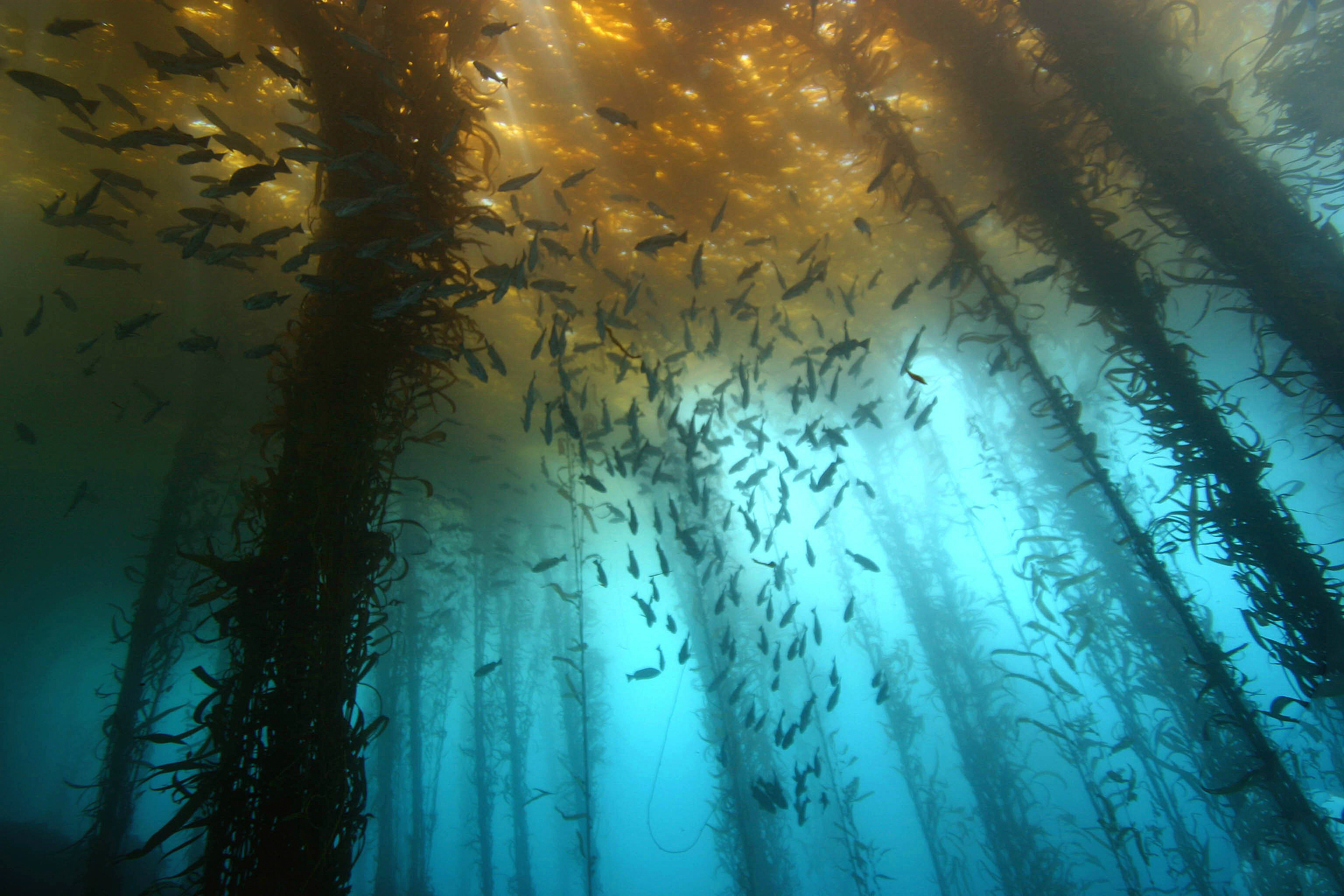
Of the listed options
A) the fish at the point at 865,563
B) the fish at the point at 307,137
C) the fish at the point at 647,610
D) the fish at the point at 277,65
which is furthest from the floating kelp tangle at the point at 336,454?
the fish at the point at 865,563

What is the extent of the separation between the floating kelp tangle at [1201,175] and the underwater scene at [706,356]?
0.13 ft

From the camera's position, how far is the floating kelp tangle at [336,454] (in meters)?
3.19

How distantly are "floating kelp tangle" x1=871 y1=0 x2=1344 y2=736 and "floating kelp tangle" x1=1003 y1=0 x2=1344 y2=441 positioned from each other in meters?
0.47

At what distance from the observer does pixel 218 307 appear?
12.2 m

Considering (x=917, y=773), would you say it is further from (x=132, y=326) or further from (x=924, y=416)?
(x=132, y=326)

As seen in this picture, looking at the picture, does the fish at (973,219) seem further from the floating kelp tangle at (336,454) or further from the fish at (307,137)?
the fish at (307,137)

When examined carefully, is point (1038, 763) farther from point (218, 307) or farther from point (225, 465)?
point (225, 465)

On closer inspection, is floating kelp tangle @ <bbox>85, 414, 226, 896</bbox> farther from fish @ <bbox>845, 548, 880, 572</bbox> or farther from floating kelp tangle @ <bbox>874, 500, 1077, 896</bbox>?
floating kelp tangle @ <bbox>874, 500, 1077, 896</bbox>

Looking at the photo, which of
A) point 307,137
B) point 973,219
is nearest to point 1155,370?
point 973,219

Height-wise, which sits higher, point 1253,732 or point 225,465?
point 225,465

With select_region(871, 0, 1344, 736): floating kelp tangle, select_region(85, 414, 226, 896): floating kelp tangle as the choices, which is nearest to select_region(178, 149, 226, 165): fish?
select_region(85, 414, 226, 896): floating kelp tangle

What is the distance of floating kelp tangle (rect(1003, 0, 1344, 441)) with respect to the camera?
450 cm

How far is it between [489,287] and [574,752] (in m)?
15.6

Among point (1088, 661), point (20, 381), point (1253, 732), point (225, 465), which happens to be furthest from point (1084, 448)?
point (20, 381)
